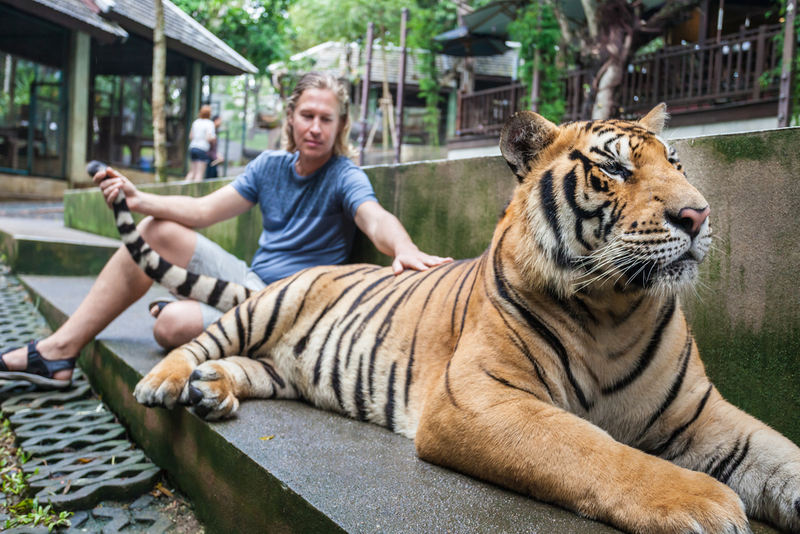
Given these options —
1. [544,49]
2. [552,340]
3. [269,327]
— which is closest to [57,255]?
[269,327]

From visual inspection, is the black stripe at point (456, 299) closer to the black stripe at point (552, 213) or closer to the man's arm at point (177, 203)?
the black stripe at point (552, 213)

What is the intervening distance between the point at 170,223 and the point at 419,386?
178cm

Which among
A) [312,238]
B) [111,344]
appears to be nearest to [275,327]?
[312,238]

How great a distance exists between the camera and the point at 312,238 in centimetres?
334

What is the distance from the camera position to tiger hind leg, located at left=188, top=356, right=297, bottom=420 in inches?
86.3

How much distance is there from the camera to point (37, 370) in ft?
10.5

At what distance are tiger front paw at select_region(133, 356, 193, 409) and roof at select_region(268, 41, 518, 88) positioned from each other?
65.7ft

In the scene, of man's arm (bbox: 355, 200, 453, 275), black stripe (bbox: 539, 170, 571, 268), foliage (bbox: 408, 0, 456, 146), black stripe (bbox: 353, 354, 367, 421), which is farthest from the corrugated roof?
black stripe (bbox: 539, 170, 571, 268)

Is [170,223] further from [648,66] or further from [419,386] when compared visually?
[648,66]

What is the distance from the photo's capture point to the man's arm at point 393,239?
Answer: 105 inches

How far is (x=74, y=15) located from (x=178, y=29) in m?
2.37

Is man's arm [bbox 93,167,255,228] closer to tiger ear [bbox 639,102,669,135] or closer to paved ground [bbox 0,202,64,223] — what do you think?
tiger ear [bbox 639,102,669,135]

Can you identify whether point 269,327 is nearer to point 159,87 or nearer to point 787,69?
point 159,87

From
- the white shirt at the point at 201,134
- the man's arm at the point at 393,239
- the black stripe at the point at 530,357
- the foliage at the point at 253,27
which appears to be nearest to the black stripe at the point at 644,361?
the black stripe at the point at 530,357
